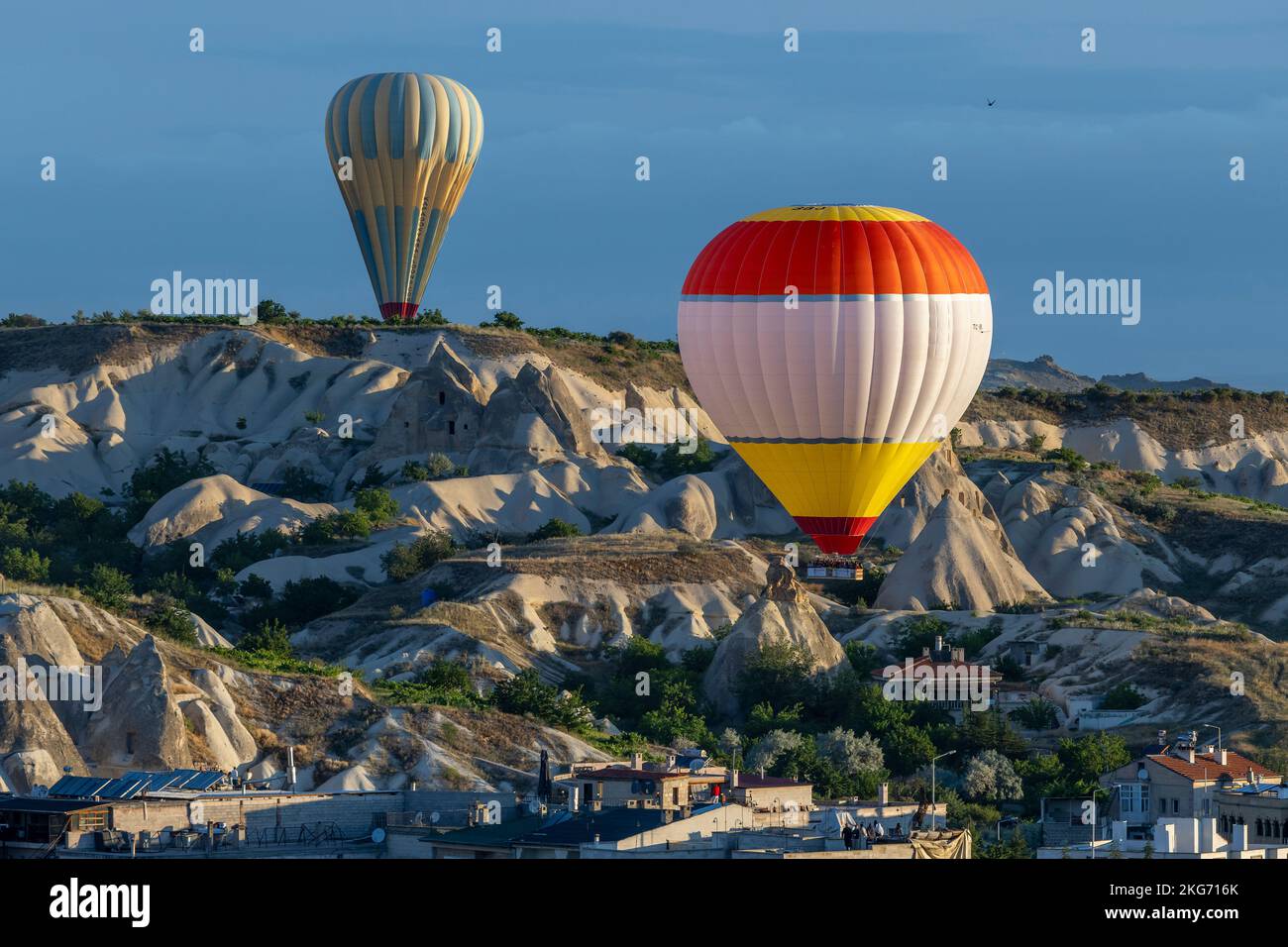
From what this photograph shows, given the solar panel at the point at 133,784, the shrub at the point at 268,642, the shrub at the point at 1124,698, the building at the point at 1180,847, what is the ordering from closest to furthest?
the building at the point at 1180,847
the solar panel at the point at 133,784
the shrub at the point at 1124,698
the shrub at the point at 268,642

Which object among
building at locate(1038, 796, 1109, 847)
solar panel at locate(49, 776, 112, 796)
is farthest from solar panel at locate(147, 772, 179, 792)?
building at locate(1038, 796, 1109, 847)

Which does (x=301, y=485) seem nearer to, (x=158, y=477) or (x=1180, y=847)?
(x=158, y=477)

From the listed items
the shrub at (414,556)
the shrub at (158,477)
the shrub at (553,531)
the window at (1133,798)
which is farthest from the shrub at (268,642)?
the window at (1133,798)

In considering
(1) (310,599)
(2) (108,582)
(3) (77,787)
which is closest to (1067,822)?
(3) (77,787)

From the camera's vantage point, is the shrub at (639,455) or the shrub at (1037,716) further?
the shrub at (639,455)

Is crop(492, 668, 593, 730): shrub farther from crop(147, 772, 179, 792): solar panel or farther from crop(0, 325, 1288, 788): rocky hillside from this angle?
crop(147, 772, 179, 792): solar panel

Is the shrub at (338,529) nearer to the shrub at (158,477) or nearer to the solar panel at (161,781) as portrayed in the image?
the shrub at (158,477)

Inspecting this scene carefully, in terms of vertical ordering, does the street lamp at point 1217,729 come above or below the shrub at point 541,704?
below
